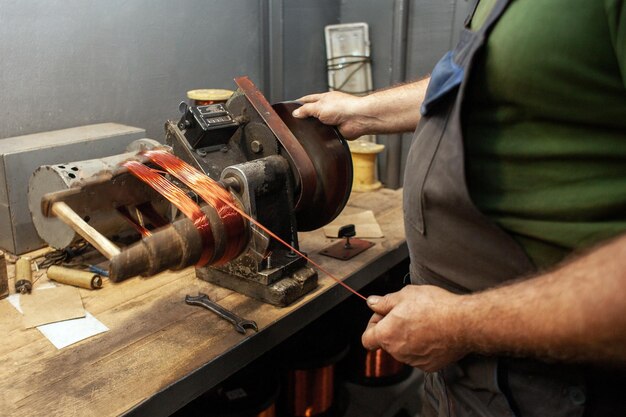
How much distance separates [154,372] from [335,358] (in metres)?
1.09

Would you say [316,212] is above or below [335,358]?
above

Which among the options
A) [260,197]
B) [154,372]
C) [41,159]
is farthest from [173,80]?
[154,372]

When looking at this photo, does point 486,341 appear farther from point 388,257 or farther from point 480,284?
point 388,257

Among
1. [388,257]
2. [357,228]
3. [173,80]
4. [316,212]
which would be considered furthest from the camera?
[173,80]

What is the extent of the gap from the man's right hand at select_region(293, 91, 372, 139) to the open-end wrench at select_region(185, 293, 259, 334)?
582mm

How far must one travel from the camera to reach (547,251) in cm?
91

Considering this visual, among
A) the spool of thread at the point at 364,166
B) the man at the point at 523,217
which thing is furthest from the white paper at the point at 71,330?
the spool of thread at the point at 364,166

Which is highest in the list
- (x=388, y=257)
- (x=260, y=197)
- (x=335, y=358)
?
(x=260, y=197)

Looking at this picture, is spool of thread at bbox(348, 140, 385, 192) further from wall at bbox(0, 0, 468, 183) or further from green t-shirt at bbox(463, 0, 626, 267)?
green t-shirt at bbox(463, 0, 626, 267)

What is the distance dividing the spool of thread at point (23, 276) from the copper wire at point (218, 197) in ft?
1.61

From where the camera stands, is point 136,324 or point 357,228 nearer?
point 136,324

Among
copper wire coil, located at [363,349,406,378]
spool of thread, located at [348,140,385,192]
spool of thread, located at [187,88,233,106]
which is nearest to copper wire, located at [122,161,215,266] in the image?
spool of thread, located at [187,88,233,106]

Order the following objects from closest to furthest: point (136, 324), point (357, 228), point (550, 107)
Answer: point (550, 107)
point (136, 324)
point (357, 228)

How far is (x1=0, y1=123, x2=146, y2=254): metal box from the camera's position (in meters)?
1.69
